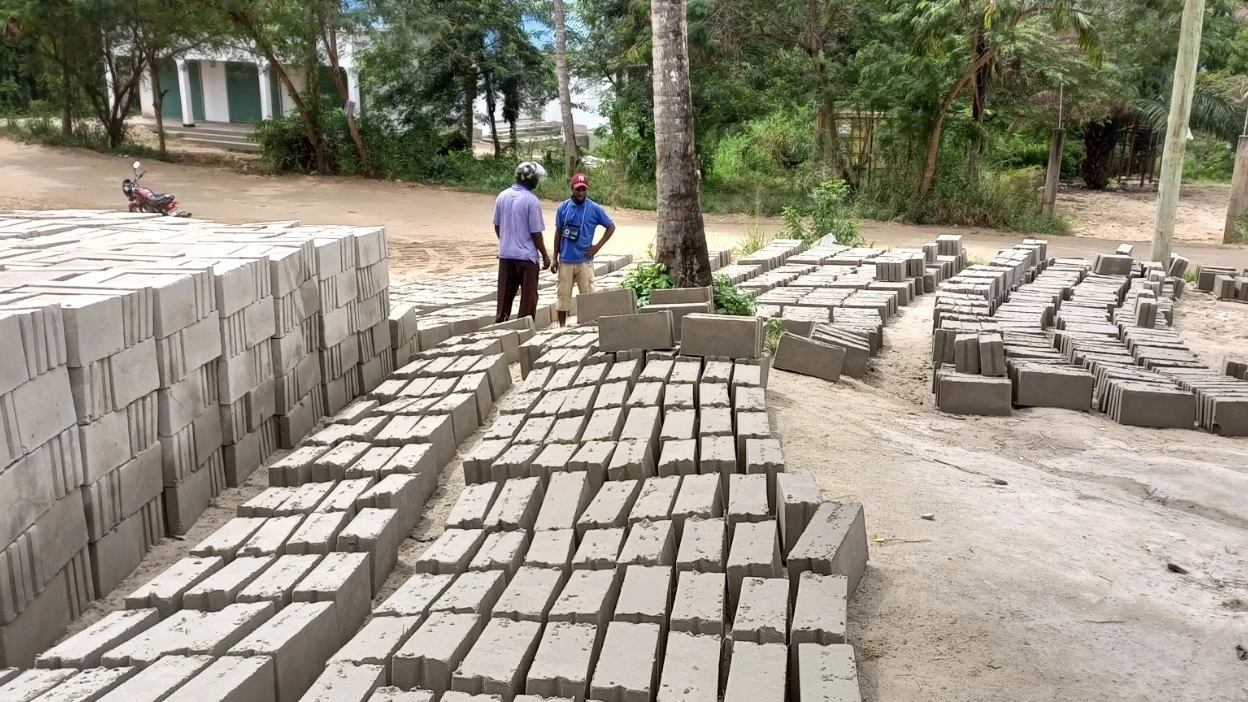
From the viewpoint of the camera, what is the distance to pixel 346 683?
321 centimetres

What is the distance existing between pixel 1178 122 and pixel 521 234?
9665mm

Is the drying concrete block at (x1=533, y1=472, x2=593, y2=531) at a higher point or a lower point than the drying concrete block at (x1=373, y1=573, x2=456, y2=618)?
higher

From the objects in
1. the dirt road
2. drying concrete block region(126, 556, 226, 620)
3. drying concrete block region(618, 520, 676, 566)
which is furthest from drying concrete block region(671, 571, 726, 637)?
the dirt road

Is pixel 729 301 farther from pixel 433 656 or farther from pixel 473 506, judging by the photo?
pixel 433 656

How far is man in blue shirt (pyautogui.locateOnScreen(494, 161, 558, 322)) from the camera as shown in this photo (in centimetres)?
808

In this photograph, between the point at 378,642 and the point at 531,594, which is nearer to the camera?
the point at 378,642

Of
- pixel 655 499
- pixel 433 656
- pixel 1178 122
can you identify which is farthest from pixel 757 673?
pixel 1178 122

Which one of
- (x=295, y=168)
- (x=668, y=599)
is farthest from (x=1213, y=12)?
(x=668, y=599)

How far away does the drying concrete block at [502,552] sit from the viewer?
405cm

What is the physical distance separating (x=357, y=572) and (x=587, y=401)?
2141 mm

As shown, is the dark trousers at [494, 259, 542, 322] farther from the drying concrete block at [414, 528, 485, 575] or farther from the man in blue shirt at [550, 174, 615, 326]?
the drying concrete block at [414, 528, 485, 575]

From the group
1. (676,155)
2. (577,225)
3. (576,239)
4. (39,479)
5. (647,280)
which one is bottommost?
(39,479)

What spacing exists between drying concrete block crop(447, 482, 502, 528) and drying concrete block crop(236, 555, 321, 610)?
0.64 m

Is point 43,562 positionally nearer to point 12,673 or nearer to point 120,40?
point 12,673
